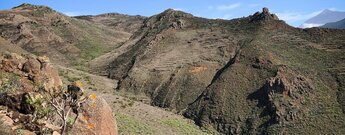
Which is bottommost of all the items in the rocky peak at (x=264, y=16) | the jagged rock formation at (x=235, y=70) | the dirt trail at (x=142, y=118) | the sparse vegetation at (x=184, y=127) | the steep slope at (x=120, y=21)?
the sparse vegetation at (x=184, y=127)

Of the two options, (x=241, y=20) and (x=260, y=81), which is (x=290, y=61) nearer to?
(x=260, y=81)

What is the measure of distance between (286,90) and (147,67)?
24702mm

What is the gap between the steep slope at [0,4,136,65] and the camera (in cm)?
8206

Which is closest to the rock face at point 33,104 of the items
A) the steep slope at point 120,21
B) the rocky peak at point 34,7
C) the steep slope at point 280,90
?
the steep slope at point 280,90

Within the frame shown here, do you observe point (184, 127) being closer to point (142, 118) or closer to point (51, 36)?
point (142, 118)

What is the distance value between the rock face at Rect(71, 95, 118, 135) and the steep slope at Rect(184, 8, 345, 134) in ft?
74.8

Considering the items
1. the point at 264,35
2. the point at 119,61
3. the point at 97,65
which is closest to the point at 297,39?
the point at 264,35

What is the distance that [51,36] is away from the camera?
289 ft

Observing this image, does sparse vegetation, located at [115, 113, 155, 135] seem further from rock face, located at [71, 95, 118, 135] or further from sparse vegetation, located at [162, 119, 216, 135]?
rock face, located at [71, 95, 118, 135]

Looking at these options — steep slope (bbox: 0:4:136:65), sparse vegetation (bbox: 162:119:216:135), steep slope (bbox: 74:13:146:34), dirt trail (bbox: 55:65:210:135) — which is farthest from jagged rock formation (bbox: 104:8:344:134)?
steep slope (bbox: 74:13:146:34)

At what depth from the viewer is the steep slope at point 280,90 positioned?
135 feet

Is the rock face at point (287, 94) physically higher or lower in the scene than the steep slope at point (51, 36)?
lower

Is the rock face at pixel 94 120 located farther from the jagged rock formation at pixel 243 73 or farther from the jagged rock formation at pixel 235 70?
the jagged rock formation at pixel 235 70

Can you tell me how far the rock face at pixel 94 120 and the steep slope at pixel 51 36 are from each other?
56.2m
